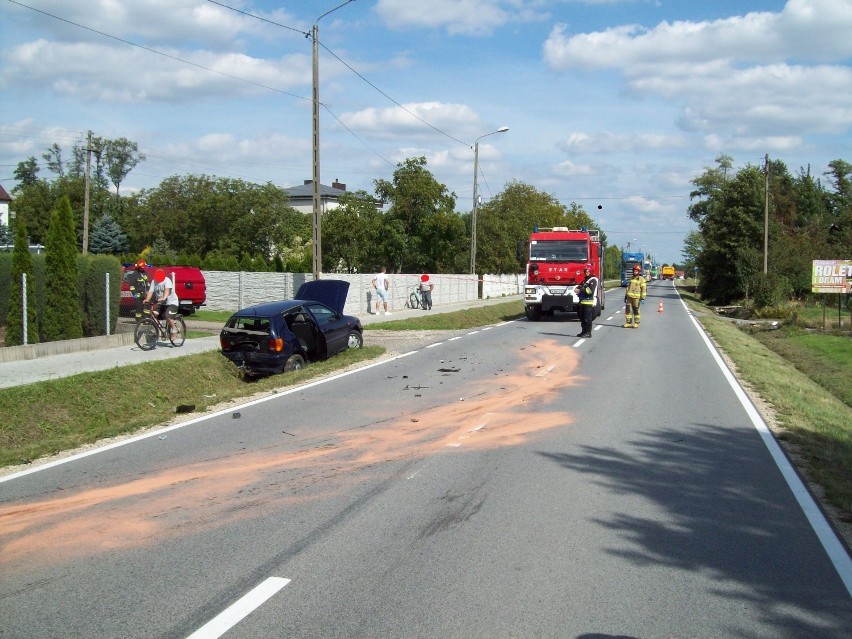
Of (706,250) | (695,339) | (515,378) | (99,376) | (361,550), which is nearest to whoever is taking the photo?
(361,550)

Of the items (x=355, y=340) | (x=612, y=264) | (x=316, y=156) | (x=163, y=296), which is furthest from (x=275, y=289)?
(x=612, y=264)

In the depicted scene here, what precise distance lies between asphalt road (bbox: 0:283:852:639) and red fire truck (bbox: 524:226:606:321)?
1716 cm

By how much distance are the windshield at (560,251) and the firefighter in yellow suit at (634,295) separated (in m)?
2.35

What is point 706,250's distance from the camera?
6406 cm

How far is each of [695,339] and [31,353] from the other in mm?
18432

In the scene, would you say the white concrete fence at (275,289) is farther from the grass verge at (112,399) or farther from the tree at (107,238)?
the tree at (107,238)

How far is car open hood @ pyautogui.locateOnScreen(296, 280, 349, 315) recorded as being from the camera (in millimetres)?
20203

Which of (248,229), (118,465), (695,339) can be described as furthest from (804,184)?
(118,465)

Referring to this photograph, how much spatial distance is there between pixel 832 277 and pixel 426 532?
107 feet

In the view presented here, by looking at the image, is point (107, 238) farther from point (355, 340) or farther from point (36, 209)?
point (355, 340)

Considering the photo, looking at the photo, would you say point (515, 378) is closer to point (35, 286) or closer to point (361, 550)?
point (361, 550)

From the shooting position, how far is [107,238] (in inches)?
2485

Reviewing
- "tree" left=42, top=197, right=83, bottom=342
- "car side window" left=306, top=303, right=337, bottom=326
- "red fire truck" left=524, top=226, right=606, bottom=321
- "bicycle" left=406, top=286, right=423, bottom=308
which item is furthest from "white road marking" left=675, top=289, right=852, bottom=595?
"bicycle" left=406, top=286, right=423, bottom=308

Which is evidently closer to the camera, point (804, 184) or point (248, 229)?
point (248, 229)
